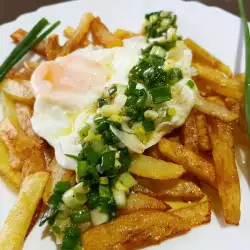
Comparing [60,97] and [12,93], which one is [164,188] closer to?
[60,97]

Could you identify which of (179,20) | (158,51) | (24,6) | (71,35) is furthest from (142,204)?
(24,6)

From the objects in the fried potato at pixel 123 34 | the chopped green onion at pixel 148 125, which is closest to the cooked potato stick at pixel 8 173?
Result: the chopped green onion at pixel 148 125

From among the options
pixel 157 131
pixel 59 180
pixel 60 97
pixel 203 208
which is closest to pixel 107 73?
pixel 60 97

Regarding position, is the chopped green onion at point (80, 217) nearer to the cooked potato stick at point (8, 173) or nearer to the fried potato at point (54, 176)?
the fried potato at point (54, 176)

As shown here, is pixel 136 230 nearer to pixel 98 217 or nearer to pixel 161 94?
pixel 98 217

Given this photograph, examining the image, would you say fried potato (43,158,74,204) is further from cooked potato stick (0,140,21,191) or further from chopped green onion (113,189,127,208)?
chopped green onion (113,189,127,208)

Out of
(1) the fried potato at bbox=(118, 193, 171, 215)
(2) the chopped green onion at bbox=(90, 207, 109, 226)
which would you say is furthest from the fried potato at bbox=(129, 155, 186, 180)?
(2) the chopped green onion at bbox=(90, 207, 109, 226)
